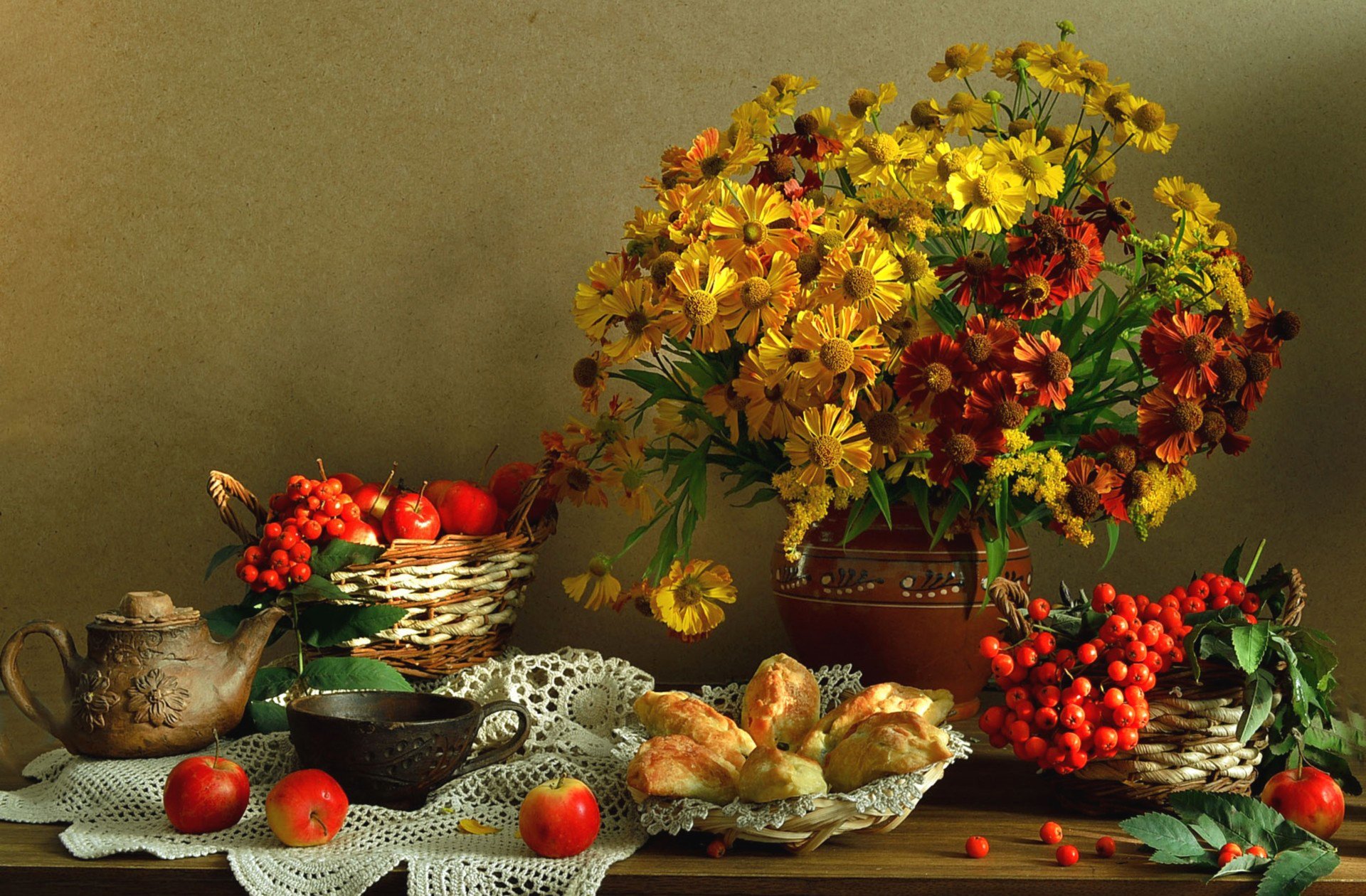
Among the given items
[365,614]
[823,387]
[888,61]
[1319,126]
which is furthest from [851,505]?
[1319,126]

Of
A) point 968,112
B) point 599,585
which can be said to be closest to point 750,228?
point 968,112

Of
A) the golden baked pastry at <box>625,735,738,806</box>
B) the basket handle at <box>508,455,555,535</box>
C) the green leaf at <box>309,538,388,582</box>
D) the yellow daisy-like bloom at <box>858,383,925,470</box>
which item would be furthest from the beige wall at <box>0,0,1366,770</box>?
the golden baked pastry at <box>625,735,738,806</box>

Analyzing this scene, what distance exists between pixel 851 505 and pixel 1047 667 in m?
0.23

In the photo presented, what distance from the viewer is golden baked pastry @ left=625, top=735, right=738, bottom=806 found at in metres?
0.74

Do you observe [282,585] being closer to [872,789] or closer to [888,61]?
[872,789]

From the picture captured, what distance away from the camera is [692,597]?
100 centimetres

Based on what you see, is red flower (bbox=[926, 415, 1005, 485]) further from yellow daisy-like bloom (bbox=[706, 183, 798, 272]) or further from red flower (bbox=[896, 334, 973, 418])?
yellow daisy-like bloom (bbox=[706, 183, 798, 272])

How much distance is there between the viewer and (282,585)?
1.00 metres

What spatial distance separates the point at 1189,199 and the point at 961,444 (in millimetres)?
358

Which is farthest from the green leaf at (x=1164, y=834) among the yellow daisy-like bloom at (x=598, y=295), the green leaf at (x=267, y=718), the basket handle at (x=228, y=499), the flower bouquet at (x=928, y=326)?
the basket handle at (x=228, y=499)

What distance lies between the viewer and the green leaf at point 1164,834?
0.71 meters

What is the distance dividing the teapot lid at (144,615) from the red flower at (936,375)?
608mm

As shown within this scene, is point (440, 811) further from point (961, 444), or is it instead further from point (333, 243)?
point (333, 243)

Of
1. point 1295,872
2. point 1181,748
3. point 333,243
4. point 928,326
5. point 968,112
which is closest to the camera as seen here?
point 1295,872
